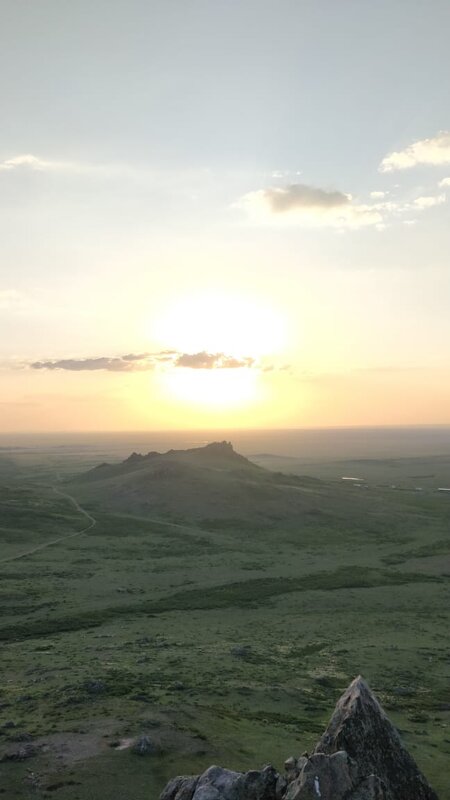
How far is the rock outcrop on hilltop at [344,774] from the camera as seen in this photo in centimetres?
1972

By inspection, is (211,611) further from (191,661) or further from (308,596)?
(191,661)

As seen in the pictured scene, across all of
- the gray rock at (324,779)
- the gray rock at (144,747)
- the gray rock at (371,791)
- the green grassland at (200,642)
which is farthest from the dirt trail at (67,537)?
the gray rock at (371,791)

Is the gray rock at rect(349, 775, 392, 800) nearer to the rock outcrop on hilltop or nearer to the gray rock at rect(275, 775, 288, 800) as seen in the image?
the rock outcrop on hilltop

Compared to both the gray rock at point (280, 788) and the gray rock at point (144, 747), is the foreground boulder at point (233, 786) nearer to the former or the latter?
the gray rock at point (280, 788)

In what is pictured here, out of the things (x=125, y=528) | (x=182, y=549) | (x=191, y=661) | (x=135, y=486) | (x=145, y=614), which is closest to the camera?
(x=191, y=661)

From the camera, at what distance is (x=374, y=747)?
21.9m

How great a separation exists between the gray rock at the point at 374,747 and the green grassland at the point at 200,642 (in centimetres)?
997


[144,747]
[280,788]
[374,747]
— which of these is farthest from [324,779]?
[144,747]

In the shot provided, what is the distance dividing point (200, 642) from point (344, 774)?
39611mm

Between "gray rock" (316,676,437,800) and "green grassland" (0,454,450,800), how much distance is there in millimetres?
9975

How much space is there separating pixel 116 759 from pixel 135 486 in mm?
139927

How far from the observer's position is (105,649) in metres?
52.7

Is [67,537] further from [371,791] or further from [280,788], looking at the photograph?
[371,791]

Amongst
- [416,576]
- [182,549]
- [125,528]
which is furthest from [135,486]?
[416,576]
